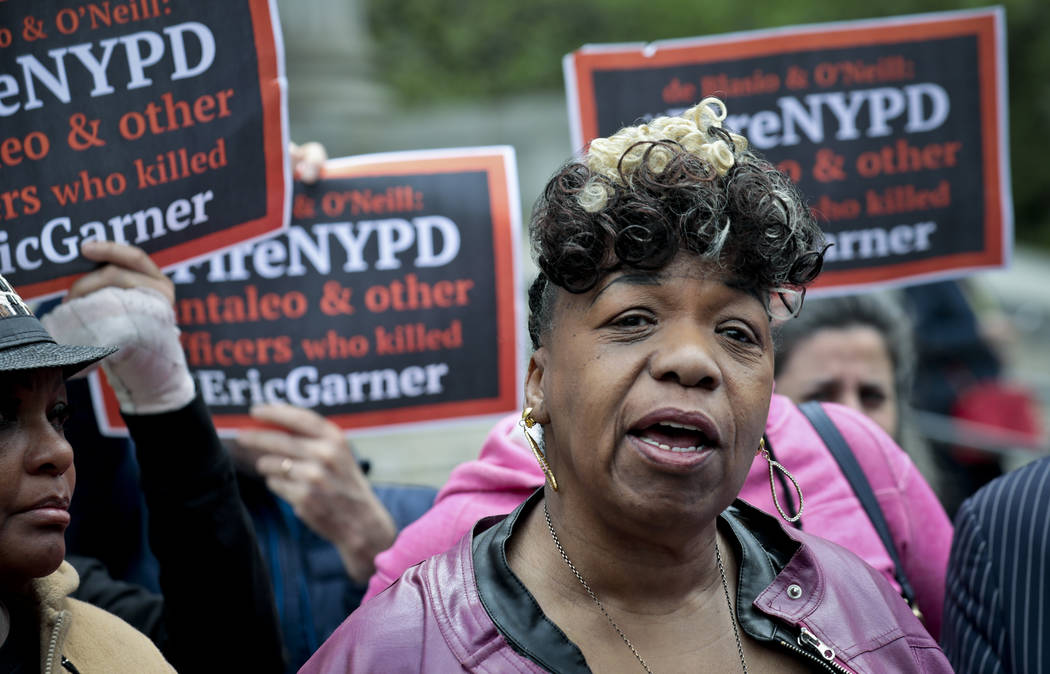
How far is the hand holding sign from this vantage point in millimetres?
3250

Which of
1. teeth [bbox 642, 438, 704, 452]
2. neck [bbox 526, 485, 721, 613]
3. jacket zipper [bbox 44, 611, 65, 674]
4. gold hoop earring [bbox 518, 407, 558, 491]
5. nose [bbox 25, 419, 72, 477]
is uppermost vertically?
nose [bbox 25, 419, 72, 477]

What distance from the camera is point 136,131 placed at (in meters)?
2.79

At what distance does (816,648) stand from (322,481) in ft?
5.41

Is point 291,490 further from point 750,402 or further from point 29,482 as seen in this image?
point 750,402

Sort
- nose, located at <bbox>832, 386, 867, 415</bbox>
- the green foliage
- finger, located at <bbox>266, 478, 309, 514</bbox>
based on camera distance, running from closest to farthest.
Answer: finger, located at <bbox>266, 478, 309, 514</bbox>
nose, located at <bbox>832, 386, 867, 415</bbox>
the green foliage

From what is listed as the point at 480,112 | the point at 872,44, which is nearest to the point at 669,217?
the point at 872,44

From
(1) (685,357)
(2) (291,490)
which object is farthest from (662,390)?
(2) (291,490)

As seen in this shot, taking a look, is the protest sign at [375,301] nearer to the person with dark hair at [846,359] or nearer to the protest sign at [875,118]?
the protest sign at [875,118]

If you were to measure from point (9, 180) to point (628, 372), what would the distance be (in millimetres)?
1592

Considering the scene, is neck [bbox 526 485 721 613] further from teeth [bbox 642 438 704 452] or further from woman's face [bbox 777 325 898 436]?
woman's face [bbox 777 325 898 436]

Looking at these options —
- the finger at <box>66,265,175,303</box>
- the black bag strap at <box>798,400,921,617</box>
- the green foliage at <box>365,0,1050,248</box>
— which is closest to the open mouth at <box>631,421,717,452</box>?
the black bag strap at <box>798,400,921,617</box>

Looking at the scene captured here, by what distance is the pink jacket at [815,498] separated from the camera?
2.52 meters

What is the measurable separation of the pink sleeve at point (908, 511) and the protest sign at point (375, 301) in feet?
4.03

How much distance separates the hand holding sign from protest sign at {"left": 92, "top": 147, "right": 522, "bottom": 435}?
140 mm
